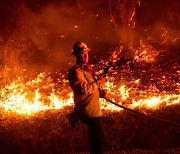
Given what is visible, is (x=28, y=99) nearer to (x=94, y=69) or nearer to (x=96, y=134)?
(x=94, y=69)

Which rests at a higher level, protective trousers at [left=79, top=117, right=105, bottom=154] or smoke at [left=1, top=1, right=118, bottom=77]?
smoke at [left=1, top=1, right=118, bottom=77]

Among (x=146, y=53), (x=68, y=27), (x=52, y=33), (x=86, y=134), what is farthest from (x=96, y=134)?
(x=68, y=27)

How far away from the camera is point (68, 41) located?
15992 mm

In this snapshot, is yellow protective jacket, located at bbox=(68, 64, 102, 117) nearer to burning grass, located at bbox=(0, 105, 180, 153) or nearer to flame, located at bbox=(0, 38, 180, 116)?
burning grass, located at bbox=(0, 105, 180, 153)

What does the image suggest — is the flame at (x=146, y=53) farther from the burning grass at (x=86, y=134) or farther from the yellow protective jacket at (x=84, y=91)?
the yellow protective jacket at (x=84, y=91)

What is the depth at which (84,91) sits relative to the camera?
220 inches

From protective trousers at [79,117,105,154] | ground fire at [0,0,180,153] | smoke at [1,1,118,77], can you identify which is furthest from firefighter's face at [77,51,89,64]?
smoke at [1,1,118,77]

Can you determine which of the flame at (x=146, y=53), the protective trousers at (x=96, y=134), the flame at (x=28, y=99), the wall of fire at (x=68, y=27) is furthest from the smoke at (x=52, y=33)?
the protective trousers at (x=96, y=134)

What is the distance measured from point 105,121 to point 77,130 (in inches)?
25.1

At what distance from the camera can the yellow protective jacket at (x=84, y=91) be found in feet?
18.5

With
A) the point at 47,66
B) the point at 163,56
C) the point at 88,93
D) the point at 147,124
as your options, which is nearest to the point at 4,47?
the point at 47,66

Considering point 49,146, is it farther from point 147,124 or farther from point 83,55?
point 83,55

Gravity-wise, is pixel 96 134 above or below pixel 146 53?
below

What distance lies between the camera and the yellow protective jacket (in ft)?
18.5
